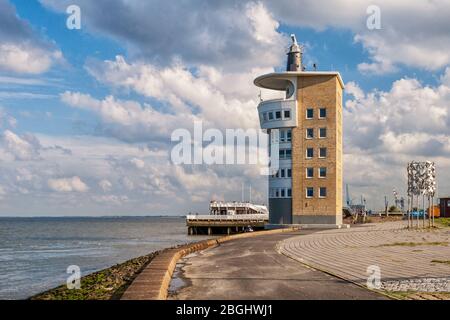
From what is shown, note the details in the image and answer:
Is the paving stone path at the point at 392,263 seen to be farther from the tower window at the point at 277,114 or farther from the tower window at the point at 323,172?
the tower window at the point at 277,114

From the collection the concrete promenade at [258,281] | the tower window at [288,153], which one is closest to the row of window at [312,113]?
the tower window at [288,153]

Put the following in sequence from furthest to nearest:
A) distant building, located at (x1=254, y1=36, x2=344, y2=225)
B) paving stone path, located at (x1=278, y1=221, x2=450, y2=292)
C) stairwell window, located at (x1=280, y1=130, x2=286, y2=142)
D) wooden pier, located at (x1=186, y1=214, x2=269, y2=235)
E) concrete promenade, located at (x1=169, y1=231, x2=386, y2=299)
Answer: wooden pier, located at (x1=186, y1=214, x2=269, y2=235) → stairwell window, located at (x1=280, y1=130, x2=286, y2=142) → distant building, located at (x1=254, y1=36, x2=344, y2=225) → paving stone path, located at (x1=278, y1=221, x2=450, y2=292) → concrete promenade, located at (x1=169, y1=231, x2=386, y2=299)

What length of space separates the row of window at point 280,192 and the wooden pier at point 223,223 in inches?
787

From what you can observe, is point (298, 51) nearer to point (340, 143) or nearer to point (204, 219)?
point (340, 143)

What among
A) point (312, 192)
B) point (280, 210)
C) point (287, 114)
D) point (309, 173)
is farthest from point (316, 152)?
point (280, 210)

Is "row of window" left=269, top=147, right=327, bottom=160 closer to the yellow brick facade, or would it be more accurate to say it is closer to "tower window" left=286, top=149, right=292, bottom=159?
"tower window" left=286, top=149, right=292, bottom=159

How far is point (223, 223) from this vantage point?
90.2 meters

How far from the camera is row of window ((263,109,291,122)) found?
221ft

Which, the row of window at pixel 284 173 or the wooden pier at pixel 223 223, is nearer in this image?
the row of window at pixel 284 173

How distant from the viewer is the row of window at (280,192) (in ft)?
222

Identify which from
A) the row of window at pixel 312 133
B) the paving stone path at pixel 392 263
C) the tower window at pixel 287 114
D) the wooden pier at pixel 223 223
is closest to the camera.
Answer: the paving stone path at pixel 392 263

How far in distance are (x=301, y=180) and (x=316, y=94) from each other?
35.6 feet

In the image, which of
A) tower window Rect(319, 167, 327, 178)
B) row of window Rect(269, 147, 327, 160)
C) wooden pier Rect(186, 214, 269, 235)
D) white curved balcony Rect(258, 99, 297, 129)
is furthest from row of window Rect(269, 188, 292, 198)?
wooden pier Rect(186, 214, 269, 235)
